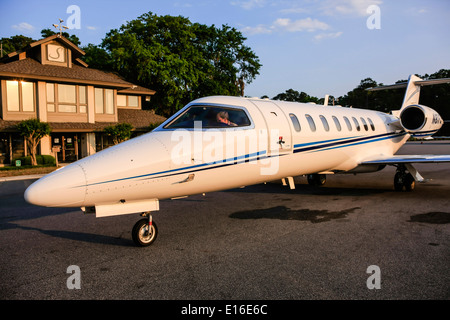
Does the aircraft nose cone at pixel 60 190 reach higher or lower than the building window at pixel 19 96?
lower

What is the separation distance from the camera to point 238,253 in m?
4.98

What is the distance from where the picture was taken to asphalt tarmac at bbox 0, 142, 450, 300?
3760 millimetres

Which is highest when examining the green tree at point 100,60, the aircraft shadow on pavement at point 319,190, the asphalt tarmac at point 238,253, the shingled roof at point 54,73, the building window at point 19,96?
the green tree at point 100,60

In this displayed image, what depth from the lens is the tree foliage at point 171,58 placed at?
30969mm

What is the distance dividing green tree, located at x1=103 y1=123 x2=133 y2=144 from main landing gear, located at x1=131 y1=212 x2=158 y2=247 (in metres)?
20.9

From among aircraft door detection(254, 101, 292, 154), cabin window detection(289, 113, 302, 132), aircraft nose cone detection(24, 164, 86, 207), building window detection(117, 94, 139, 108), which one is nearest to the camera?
aircraft nose cone detection(24, 164, 86, 207)

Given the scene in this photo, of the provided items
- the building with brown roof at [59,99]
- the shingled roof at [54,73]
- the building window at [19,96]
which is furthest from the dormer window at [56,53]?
the building window at [19,96]

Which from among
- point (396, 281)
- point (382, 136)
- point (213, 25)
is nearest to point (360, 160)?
point (382, 136)

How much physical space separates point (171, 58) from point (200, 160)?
28834 millimetres

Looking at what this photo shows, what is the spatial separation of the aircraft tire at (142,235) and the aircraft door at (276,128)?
8.93ft

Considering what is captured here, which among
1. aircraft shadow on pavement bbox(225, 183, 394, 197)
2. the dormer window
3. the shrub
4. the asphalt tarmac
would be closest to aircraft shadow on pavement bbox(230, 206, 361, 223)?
the asphalt tarmac

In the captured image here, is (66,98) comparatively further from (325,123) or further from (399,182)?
(399,182)

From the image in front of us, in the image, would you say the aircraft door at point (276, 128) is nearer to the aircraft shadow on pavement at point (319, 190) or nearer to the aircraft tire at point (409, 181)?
the aircraft shadow on pavement at point (319, 190)

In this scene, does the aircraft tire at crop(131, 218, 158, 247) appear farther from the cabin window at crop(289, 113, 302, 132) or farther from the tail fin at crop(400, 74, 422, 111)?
the tail fin at crop(400, 74, 422, 111)
